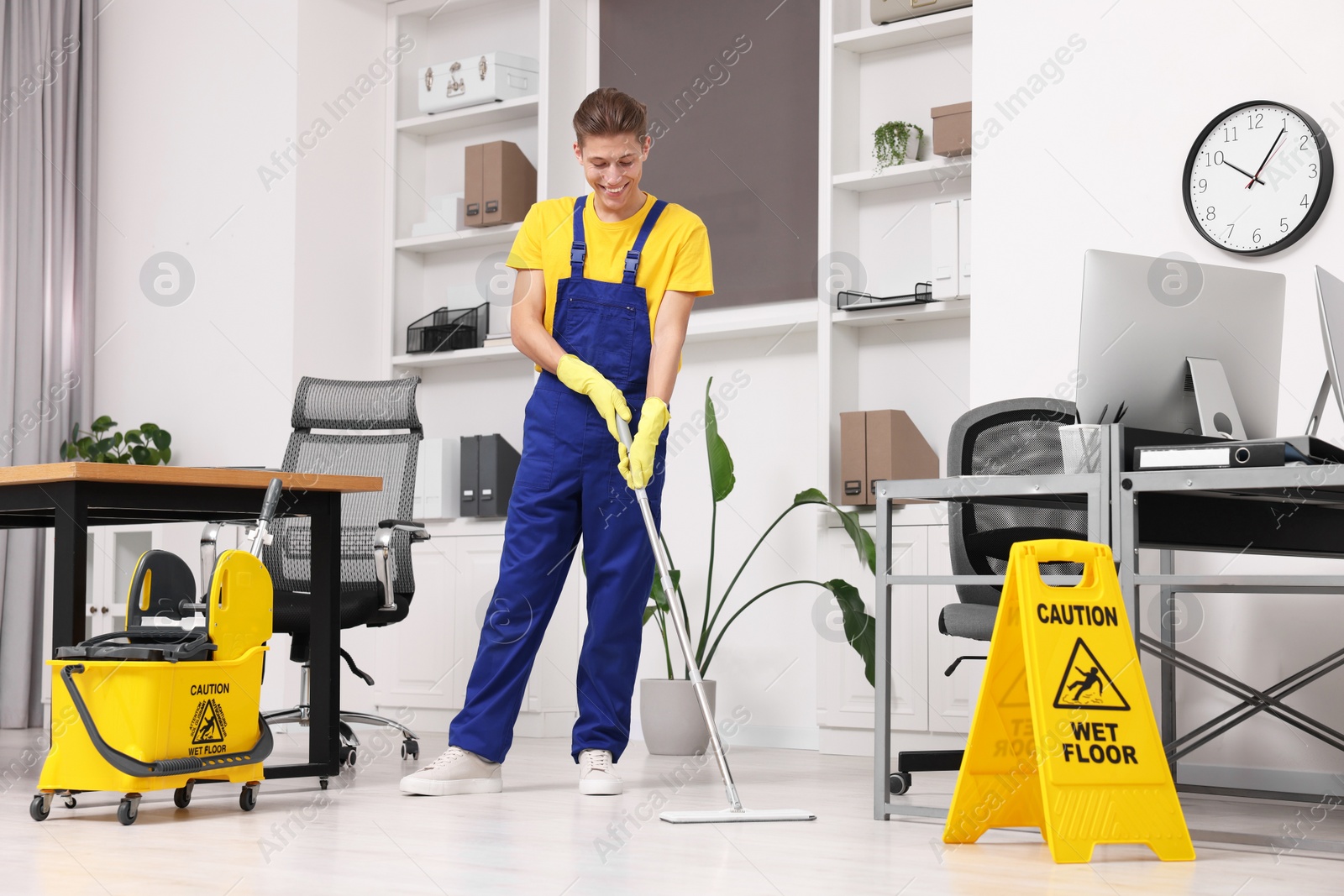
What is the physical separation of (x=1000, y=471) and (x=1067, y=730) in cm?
112

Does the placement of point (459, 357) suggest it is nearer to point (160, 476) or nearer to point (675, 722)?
point (675, 722)

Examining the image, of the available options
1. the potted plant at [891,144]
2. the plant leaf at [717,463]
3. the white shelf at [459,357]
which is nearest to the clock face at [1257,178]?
the potted plant at [891,144]

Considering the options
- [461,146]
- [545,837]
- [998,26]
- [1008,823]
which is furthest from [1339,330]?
[461,146]

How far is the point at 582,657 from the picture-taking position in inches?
114

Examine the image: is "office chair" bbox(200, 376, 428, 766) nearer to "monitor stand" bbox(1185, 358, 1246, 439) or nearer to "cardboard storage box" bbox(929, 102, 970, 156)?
"cardboard storage box" bbox(929, 102, 970, 156)

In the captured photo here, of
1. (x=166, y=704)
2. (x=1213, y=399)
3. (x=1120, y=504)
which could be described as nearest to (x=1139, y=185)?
(x=1213, y=399)

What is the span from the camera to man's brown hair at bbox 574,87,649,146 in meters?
2.79

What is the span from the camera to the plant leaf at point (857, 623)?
150 inches

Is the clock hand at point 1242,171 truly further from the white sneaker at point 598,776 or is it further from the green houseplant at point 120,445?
the green houseplant at point 120,445

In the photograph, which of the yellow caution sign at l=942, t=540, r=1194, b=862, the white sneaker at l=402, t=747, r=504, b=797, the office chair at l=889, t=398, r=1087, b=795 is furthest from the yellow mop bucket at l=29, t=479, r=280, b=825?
the office chair at l=889, t=398, r=1087, b=795

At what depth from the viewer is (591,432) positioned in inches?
111

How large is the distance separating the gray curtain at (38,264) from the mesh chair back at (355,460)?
1870mm

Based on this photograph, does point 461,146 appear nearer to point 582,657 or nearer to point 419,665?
point 419,665

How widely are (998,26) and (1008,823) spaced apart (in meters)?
2.34
